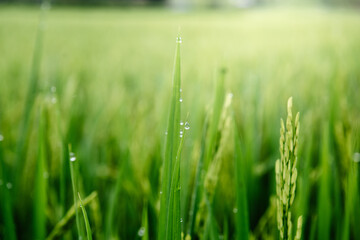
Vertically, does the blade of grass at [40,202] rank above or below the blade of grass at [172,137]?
below

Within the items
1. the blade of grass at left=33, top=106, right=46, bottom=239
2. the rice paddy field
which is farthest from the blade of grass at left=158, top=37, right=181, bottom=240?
the blade of grass at left=33, top=106, right=46, bottom=239

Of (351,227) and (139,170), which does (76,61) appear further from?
(351,227)

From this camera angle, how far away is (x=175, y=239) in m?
0.19

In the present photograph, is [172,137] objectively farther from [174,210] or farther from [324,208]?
[324,208]

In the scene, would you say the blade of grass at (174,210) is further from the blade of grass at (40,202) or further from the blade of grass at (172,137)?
the blade of grass at (40,202)

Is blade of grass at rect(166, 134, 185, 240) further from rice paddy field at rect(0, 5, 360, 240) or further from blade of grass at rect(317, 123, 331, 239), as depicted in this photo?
blade of grass at rect(317, 123, 331, 239)

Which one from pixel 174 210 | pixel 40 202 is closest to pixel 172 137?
pixel 174 210

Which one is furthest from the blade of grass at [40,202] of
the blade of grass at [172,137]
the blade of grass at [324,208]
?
the blade of grass at [324,208]

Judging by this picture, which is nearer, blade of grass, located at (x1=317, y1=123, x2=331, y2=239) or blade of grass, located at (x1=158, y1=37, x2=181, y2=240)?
blade of grass, located at (x1=158, y1=37, x2=181, y2=240)

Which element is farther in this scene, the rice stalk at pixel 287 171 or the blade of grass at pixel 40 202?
the blade of grass at pixel 40 202

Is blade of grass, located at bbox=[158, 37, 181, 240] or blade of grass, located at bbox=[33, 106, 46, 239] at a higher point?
blade of grass, located at bbox=[158, 37, 181, 240]

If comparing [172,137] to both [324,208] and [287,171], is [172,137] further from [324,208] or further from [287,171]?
[324,208]

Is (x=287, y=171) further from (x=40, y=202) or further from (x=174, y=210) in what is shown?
(x=40, y=202)

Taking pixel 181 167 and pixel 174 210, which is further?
pixel 181 167
